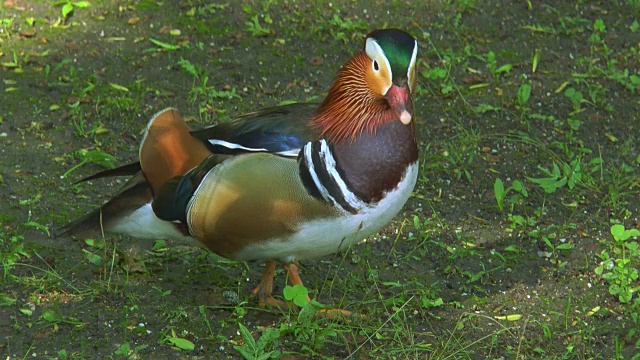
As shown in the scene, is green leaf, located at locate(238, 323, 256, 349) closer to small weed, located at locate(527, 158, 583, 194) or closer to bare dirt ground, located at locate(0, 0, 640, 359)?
bare dirt ground, located at locate(0, 0, 640, 359)

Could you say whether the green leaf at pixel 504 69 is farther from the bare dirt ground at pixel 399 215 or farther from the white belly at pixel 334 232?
the white belly at pixel 334 232

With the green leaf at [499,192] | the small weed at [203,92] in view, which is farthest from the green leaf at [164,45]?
the green leaf at [499,192]

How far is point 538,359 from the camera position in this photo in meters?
3.67

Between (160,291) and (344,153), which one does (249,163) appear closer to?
(344,153)

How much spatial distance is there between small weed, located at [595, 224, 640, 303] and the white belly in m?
1.05

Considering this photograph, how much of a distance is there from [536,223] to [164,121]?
5.77 feet

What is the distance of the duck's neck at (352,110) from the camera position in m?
3.57

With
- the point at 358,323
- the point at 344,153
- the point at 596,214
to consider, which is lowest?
the point at 596,214

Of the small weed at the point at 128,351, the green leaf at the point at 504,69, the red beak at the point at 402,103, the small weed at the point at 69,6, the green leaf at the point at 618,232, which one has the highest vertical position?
the red beak at the point at 402,103

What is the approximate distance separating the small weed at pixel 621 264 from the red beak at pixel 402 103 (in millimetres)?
1236

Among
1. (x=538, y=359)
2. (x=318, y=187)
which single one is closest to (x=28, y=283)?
(x=318, y=187)

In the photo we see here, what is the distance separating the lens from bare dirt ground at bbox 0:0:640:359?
3.68 m

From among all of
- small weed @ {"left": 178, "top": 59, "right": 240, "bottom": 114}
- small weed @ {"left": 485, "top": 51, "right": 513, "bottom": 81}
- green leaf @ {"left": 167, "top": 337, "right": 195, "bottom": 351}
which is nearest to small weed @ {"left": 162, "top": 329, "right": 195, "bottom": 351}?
green leaf @ {"left": 167, "top": 337, "right": 195, "bottom": 351}

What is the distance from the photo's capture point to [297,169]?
11.4ft
